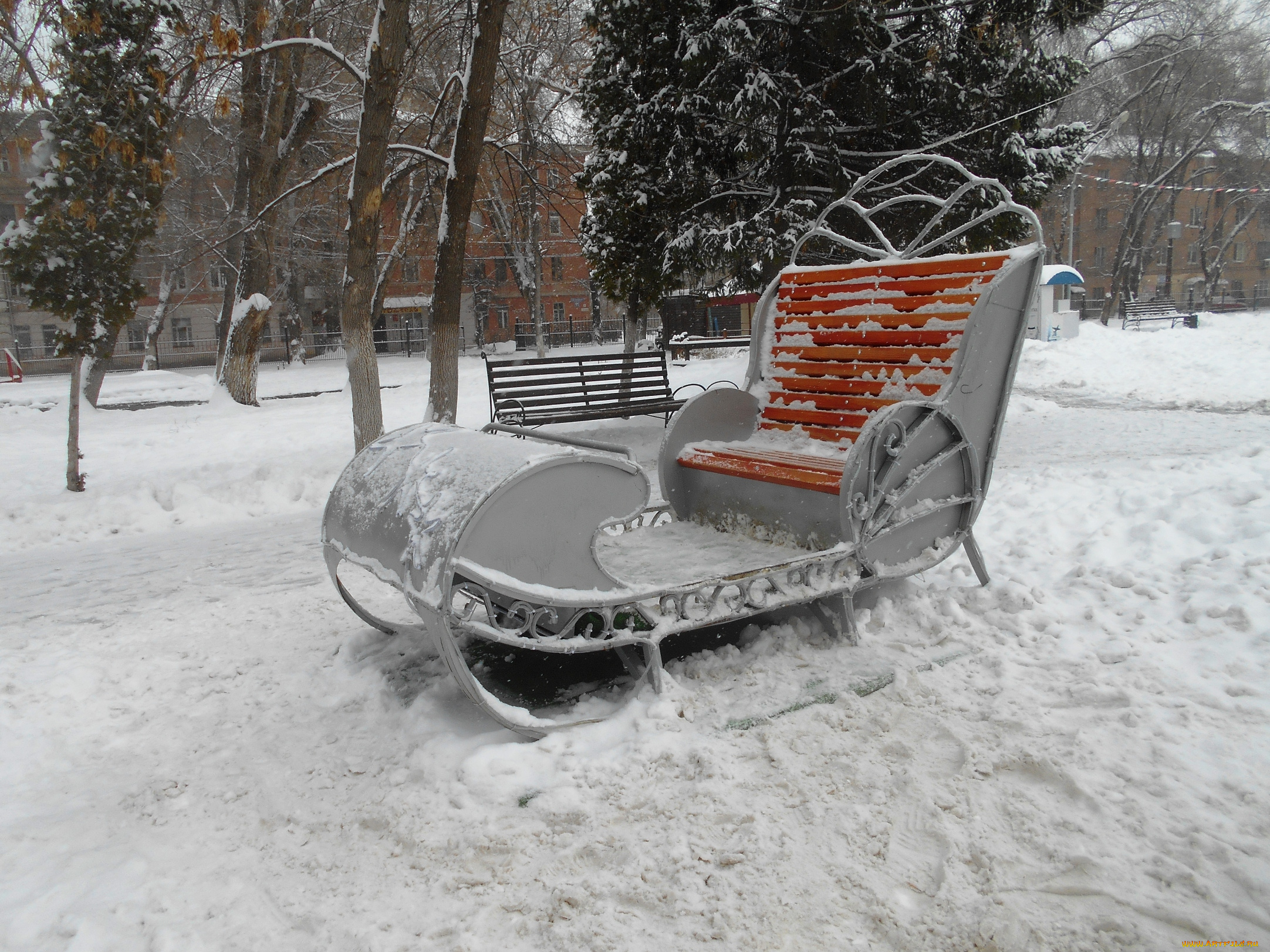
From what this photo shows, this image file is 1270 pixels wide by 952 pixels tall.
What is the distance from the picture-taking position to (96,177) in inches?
299

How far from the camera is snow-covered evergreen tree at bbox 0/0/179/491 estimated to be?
719 centimetres

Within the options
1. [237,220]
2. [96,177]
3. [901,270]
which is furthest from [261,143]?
[901,270]

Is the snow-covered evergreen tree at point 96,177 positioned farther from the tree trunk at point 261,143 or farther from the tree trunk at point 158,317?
the tree trunk at point 158,317

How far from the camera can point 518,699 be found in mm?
3496

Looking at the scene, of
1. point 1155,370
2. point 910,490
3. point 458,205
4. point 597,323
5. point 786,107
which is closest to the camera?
point 910,490

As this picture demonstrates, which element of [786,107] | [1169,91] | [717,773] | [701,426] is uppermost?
[1169,91]

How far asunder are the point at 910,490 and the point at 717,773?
173 centimetres

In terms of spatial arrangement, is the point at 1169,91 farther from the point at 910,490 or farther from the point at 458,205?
the point at 910,490

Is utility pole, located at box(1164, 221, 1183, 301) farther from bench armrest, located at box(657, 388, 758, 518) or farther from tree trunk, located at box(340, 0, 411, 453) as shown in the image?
bench armrest, located at box(657, 388, 758, 518)

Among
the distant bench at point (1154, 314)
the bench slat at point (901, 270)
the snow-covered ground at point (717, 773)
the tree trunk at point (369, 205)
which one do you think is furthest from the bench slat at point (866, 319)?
the distant bench at point (1154, 314)

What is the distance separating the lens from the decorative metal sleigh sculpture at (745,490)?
3.06m

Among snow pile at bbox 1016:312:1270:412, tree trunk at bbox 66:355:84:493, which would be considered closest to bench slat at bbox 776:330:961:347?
tree trunk at bbox 66:355:84:493

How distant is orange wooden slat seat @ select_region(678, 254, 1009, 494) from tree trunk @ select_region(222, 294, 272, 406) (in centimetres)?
1091

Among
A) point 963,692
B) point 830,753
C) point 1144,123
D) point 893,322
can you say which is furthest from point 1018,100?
point 1144,123
